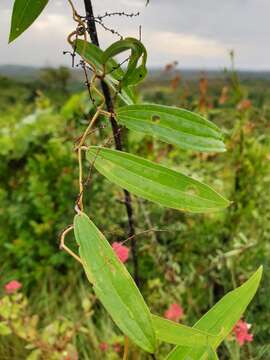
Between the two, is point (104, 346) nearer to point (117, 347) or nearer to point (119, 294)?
point (117, 347)

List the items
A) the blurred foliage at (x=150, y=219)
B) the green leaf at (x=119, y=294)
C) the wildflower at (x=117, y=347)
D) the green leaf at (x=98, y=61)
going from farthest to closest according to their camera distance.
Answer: the blurred foliage at (x=150, y=219) < the wildflower at (x=117, y=347) < the green leaf at (x=98, y=61) < the green leaf at (x=119, y=294)

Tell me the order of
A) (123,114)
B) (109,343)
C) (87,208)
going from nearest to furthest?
(123,114)
(109,343)
(87,208)

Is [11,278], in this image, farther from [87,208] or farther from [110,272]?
[110,272]

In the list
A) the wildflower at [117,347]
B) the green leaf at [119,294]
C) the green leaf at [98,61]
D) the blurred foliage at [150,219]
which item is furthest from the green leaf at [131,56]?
the wildflower at [117,347]

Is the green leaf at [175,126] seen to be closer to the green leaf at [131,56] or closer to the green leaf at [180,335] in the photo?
the green leaf at [131,56]

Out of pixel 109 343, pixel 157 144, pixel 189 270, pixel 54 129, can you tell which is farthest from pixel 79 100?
pixel 109 343

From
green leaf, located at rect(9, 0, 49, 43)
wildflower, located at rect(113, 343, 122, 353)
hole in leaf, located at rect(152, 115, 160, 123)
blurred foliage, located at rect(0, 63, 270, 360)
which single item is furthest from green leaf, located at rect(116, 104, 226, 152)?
wildflower, located at rect(113, 343, 122, 353)

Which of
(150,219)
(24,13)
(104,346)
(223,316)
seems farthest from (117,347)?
(24,13)
